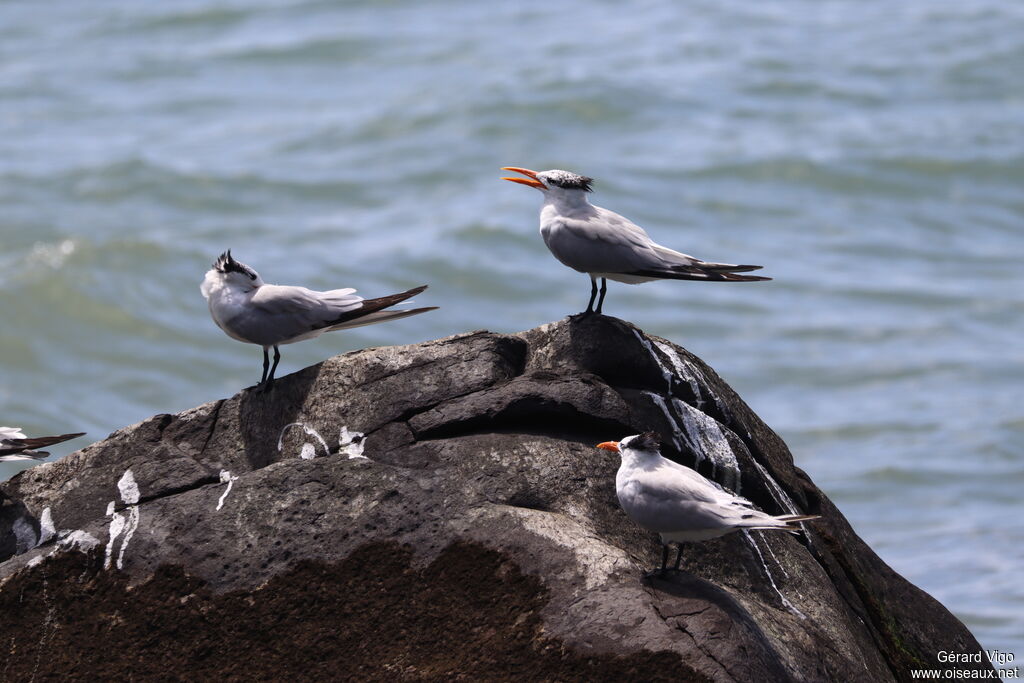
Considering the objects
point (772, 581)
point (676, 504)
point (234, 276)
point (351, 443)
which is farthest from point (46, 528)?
point (772, 581)

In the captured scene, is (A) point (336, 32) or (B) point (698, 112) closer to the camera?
(B) point (698, 112)

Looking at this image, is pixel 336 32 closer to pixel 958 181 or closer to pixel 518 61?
pixel 518 61

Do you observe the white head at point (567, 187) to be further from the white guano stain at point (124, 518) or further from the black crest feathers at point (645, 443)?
the white guano stain at point (124, 518)

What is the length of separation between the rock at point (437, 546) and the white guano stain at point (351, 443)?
0.7 inches

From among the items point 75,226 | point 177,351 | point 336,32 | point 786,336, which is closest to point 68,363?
point 177,351

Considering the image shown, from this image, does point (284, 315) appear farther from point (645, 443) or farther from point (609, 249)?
Result: point (645, 443)

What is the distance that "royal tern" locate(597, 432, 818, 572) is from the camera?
5.94 m

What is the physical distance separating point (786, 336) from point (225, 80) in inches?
629

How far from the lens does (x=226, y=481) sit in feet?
22.5

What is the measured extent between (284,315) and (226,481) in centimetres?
105

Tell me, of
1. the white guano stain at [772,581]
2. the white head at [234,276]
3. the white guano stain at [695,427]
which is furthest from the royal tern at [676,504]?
the white head at [234,276]

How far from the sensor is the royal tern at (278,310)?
740cm

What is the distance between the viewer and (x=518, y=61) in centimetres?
3027

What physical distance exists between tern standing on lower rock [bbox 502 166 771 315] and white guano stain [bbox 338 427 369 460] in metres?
1.47
